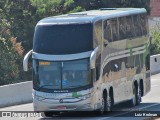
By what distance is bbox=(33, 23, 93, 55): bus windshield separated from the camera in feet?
76.2

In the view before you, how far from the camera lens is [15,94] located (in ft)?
104

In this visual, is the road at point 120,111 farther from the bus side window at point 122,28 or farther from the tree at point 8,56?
the tree at point 8,56

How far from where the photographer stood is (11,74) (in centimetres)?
3769

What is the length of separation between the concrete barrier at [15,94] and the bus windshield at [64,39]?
7.30 meters

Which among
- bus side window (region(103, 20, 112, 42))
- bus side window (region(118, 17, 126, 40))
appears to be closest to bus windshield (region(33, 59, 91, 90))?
bus side window (region(103, 20, 112, 42))

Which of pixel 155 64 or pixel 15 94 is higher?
pixel 15 94

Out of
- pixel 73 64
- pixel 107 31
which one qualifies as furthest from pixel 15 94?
pixel 73 64

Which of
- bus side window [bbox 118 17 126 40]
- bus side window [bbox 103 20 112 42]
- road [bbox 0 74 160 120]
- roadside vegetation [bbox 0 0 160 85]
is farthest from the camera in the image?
roadside vegetation [bbox 0 0 160 85]

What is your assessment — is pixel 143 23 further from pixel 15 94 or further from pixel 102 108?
pixel 15 94

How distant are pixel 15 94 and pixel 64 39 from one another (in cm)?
883

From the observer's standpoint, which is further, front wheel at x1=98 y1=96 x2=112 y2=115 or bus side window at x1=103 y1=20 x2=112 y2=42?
bus side window at x1=103 y1=20 x2=112 y2=42

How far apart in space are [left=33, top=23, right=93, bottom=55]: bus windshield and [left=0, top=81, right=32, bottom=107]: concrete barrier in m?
7.30

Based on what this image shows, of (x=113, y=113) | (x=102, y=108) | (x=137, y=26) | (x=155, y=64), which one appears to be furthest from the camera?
(x=155, y=64)

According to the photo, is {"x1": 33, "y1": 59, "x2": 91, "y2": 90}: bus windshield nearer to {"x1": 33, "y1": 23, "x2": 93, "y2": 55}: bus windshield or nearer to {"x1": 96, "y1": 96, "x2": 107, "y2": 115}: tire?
{"x1": 33, "y1": 23, "x2": 93, "y2": 55}: bus windshield
